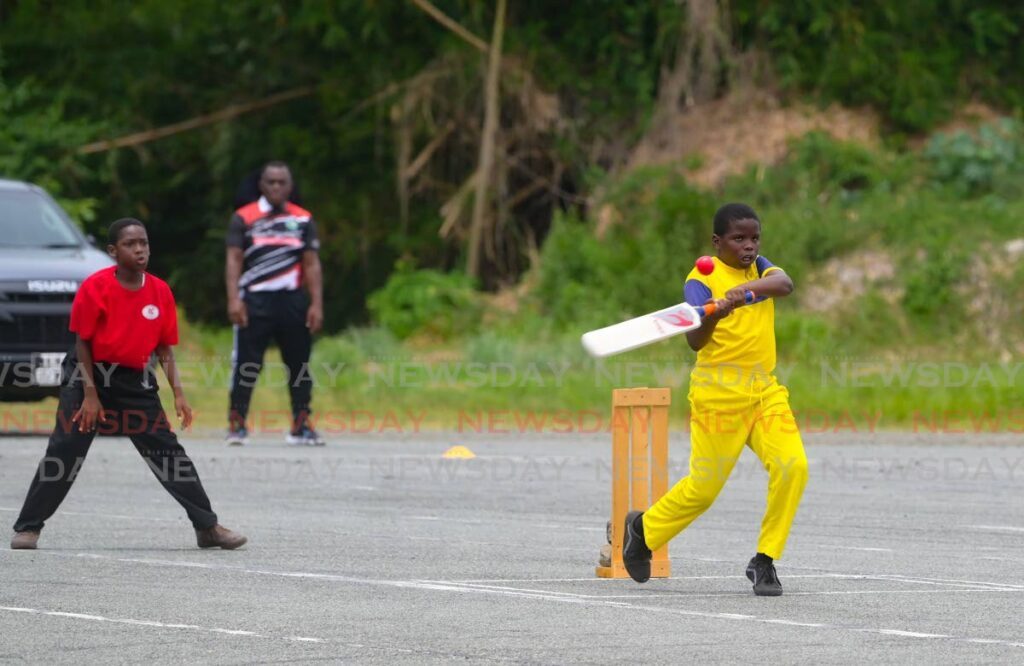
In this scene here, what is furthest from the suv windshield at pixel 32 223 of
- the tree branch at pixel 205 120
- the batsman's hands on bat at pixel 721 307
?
the tree branch at pixel 205 120

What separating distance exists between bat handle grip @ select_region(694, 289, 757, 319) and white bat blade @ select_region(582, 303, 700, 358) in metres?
0.03

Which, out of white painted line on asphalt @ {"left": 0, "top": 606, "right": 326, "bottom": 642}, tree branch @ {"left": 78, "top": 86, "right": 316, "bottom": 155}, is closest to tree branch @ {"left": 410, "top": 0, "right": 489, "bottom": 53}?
tree branch @ {"left": 78, "top": 86, "right": 316, "bottom": 155}

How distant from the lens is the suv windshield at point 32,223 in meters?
18.6

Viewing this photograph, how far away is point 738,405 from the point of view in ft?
29.2

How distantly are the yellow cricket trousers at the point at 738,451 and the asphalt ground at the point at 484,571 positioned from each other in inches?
12.2

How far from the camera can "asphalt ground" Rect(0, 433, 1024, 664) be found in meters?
7.52

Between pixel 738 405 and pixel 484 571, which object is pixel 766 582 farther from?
pixel 484 571

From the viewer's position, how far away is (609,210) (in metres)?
29.6

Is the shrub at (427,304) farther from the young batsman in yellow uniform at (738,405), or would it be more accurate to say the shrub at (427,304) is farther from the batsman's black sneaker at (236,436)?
the young batsman in yellow uniform at (738,405)

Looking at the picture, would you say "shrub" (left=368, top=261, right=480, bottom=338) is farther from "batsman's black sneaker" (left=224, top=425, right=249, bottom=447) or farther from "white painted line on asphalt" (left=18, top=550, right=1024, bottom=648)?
"white painted line on asphalt" (left=18, top=550, right=1024, bottom=648)

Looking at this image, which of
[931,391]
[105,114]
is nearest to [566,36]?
[105,114]

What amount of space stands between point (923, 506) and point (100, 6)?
1103 inches

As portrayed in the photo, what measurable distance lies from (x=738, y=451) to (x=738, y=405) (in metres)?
0.23

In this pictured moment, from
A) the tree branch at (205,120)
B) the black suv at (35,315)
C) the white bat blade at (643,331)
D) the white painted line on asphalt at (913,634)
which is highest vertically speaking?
the tree branch at (205,120)
